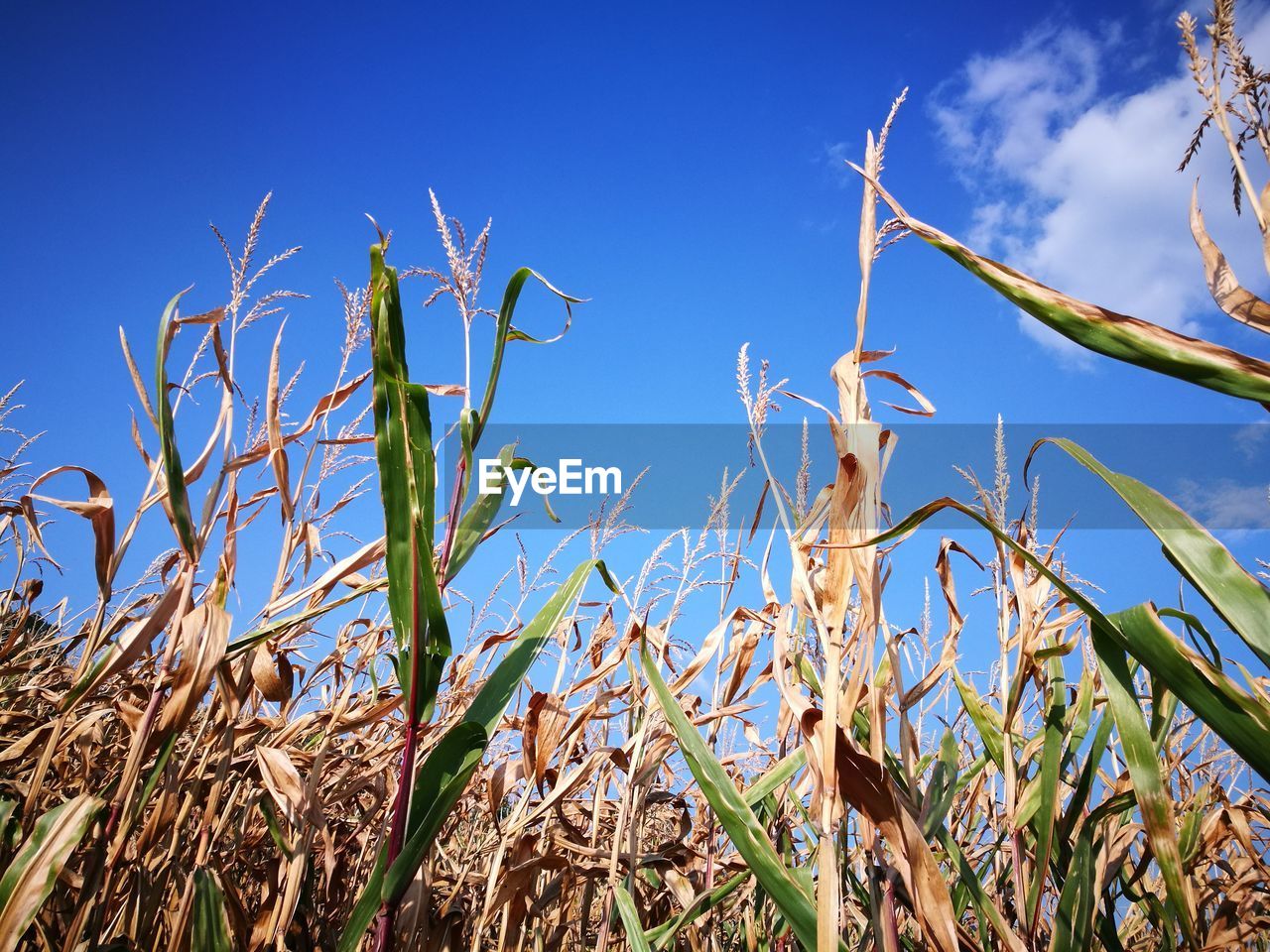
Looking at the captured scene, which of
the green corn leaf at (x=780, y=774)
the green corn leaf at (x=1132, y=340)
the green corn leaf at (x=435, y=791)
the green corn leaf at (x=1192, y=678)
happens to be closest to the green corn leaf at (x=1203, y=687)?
the green corn leaf at (x=1192, y=678)

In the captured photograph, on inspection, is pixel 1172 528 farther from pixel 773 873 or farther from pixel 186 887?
pixel 186 887

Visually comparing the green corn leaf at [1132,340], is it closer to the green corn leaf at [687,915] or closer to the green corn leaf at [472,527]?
the green corn leaf at [472,527]

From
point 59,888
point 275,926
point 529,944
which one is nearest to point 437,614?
point 275,926

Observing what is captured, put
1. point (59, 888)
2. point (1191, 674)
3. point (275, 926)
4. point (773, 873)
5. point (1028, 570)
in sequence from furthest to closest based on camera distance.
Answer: point (1028, 570), point (59, 888), point (275, 926), point (773, 873), point (1191, 674)

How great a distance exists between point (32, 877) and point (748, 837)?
1080 millimetres

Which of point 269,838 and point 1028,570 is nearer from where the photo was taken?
point 1028,570

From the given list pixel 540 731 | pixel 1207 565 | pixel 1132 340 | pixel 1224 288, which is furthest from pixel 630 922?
pixel 1224 288

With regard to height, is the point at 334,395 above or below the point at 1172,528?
above

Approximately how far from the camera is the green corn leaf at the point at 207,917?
1.13 metres

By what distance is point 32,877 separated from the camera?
1099mm

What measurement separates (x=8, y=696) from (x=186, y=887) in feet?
3.67

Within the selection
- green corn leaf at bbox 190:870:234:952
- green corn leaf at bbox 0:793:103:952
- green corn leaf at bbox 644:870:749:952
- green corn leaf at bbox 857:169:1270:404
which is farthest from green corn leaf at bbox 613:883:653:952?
green corn leaf at bbox 857:169:1270:404

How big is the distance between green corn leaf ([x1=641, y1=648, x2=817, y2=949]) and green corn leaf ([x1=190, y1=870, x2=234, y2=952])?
0.80 metres

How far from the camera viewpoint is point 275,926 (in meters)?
1.36
